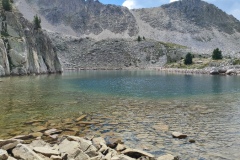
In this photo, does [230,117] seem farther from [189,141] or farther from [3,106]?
[3,106]

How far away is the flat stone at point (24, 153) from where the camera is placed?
41.9 ft

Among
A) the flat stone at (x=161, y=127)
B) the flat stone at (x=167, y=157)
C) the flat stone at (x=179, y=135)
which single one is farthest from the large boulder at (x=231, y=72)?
the flat stone at (x=167, y=157)

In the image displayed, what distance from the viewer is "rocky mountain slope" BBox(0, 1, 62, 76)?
98769 mm

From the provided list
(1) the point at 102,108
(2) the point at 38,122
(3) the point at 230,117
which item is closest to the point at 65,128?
(2) the point at 38,122

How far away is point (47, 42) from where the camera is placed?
142375 millimetres

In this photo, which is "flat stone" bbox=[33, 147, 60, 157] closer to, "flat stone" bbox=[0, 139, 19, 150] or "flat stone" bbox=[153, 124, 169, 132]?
"flat stone" bbox=[0, 139, 19, 150]

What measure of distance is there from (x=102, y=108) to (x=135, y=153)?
1642 cm

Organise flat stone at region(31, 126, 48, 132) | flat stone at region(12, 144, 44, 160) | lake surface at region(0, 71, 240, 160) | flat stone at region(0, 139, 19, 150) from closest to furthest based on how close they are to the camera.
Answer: flat stone at region(12, 144, 44, 160), flat stone at region(0, 139, 19, 150), lake surface at region(0, 71, 240, 160), flat stone at region(31, 126, 48, 132)

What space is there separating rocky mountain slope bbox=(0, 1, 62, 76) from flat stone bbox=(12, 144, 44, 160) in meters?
83.9

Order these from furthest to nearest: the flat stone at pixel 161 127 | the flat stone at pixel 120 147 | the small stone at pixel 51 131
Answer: the flat stone at pixel 161 127 < the small stone at pixel 51 131 < the flat stone at pixel 120 147

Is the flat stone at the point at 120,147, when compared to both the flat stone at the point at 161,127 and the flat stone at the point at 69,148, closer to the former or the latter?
the flat stone at the point at 69,148

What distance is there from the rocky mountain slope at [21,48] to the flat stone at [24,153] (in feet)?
275

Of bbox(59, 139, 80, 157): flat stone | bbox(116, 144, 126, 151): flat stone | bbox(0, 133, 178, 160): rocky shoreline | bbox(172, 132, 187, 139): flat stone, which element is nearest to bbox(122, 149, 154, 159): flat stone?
bbox(0, 133, 178, 160): rocky shoreline

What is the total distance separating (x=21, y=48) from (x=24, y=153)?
327 ft
